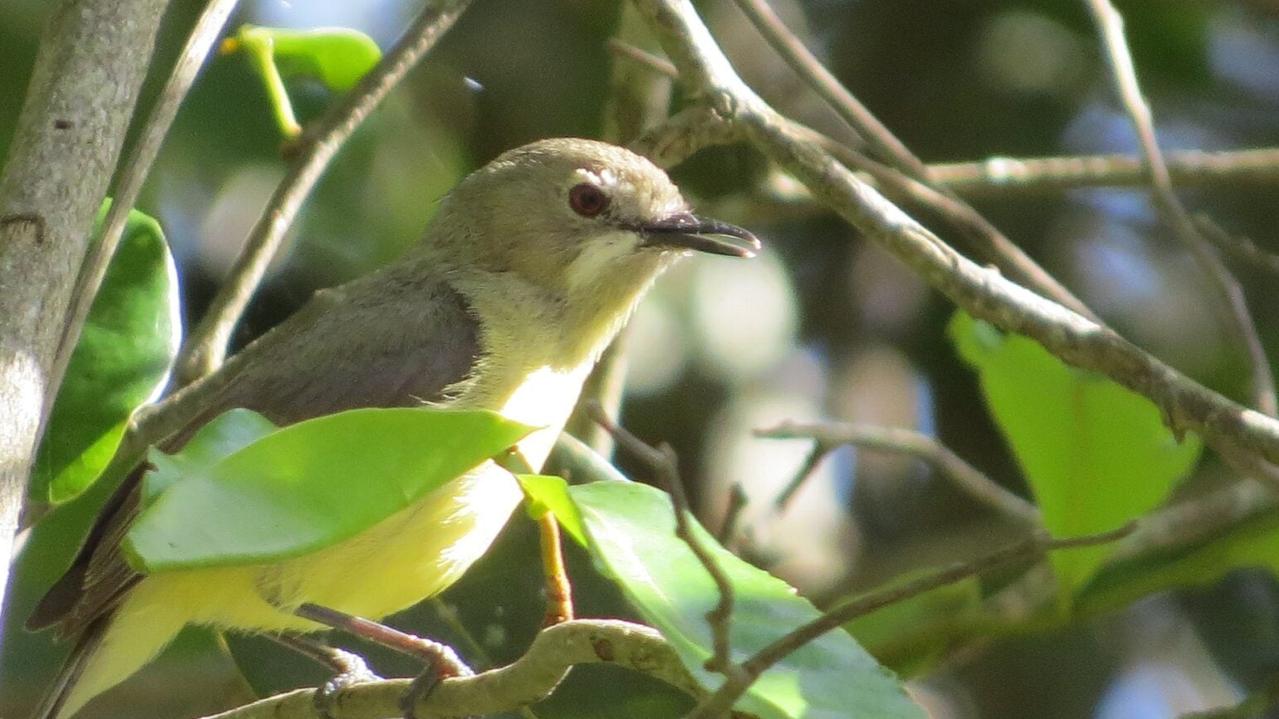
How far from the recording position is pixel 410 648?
3.86 m

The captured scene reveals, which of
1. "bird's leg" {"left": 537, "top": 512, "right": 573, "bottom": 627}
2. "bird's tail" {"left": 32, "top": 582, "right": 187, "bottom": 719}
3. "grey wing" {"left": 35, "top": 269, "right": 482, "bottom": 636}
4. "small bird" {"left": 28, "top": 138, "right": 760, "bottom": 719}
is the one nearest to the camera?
"bird's leg" {"left": 537, "top": 512, "right": 573, "bottom": 627}

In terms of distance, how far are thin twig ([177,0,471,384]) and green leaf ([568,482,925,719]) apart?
173 centimetres

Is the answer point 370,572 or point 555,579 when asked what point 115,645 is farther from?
point 555,579

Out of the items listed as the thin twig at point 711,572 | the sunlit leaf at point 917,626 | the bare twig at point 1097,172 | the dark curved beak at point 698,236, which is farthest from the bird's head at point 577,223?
the thin twig at point 711,572

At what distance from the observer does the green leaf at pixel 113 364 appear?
3.92m

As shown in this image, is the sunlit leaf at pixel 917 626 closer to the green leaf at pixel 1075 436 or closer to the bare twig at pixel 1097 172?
the green leaf at pixel 1075 436

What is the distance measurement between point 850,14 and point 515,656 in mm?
3369

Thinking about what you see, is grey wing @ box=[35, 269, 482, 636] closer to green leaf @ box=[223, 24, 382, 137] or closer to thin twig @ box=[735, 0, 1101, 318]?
green leaf @ box=[223, 24, 382, 137]

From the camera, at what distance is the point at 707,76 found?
380 cm

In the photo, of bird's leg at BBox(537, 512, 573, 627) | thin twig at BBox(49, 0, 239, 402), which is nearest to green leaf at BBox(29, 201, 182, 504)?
thin twig at BBox(49, 0, 239, 402)

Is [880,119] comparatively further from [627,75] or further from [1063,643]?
[1063,643]

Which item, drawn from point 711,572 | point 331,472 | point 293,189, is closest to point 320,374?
point 293,189

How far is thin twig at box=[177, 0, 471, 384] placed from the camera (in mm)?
4355

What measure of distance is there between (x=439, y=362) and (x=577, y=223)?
0.86 m
